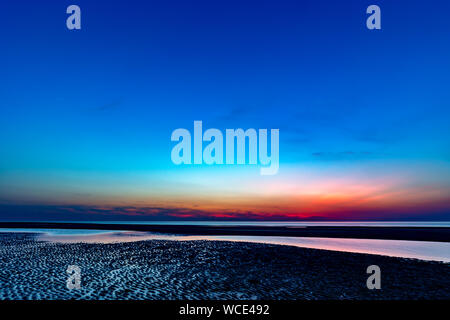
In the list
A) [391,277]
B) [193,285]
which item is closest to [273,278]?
[193,285]

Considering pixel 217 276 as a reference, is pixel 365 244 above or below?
below

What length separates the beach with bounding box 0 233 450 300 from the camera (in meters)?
14.7

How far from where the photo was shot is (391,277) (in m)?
18.4

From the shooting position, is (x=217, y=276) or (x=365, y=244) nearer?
(x=217, y=276)

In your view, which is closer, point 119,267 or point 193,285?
point 193,285

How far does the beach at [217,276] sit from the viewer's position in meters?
14.7

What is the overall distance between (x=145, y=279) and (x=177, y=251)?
12.3 meters

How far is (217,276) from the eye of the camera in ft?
62.0

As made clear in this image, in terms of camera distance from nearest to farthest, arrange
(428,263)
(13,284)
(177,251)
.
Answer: (13,284) < (428,263) < (177,251)

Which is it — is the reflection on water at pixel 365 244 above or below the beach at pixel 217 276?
below

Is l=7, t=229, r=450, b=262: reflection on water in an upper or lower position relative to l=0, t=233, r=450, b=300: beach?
lower

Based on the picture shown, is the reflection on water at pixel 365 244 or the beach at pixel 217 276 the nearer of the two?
the beach at pixel 217 276

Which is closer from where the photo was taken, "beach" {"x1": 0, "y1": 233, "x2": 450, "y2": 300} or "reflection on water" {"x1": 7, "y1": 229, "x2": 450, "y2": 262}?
"beach" {"x1": 0, "y1": 233, "x2": 450, "y2": 300}
